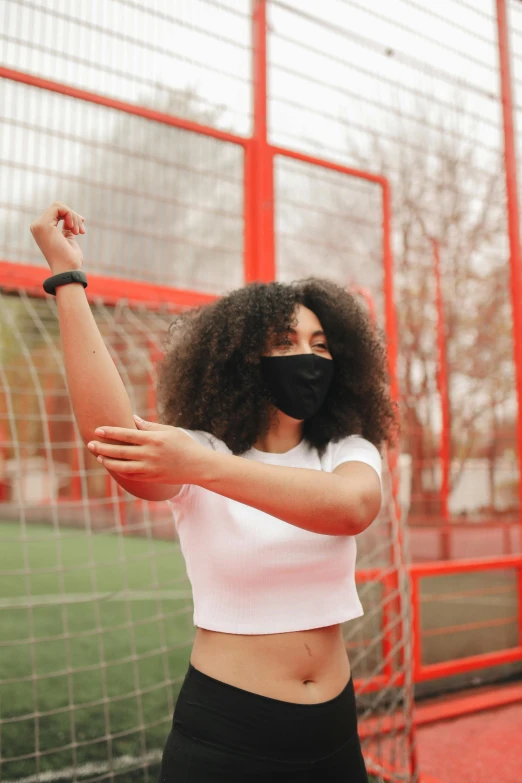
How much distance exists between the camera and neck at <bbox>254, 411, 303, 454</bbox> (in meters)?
1.21

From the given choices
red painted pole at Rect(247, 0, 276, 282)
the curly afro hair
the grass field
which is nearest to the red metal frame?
the grass field

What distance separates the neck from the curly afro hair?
13 mm

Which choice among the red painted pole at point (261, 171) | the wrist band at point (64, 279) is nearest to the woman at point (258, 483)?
the wrist band at point (64, 279)

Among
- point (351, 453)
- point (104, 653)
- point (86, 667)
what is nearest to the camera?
point (351, 453)

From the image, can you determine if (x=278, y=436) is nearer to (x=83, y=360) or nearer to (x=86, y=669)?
(x=83, y=360)

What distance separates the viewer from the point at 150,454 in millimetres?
750

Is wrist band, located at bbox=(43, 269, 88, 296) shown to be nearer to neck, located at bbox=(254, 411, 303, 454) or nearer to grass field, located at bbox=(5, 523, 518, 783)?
neck, located at bbox=(254, 411, 303, 454)

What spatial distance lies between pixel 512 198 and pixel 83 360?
3483mm

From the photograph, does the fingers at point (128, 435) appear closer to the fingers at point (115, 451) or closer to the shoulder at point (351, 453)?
the fingers at point (115, 451)

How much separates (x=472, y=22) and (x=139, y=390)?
213 inches

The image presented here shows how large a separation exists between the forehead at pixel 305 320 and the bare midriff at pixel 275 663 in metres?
0.54

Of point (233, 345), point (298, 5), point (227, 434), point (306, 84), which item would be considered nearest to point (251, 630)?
point (227, 434)

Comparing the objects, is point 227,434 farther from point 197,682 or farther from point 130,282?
point 130,282

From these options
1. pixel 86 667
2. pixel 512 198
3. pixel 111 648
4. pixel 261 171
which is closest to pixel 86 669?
pixel 86 667
